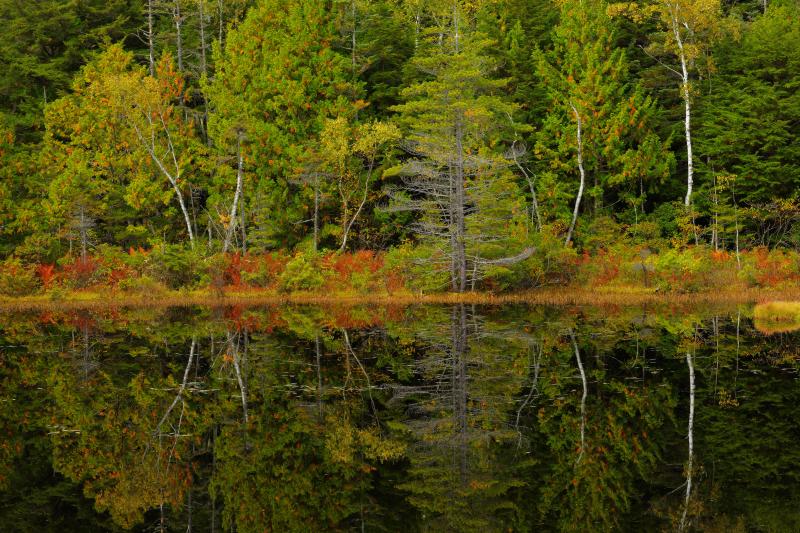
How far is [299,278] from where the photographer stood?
30391mm

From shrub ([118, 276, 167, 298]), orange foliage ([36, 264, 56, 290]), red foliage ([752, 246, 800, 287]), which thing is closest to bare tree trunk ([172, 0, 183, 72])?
orange foliage ([36, 264, 56, 290])

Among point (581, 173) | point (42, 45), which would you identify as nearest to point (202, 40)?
point (42, 45)

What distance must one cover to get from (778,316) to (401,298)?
13099 millimetres

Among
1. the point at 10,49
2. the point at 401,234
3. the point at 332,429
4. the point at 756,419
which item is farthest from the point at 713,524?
the point at 10,49

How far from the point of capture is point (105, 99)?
125 ft

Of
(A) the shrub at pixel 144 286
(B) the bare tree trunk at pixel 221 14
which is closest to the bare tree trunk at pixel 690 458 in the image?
(A) the shrub at pixel 144 286

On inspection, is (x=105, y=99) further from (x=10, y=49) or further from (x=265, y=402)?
(x=265, y=402)

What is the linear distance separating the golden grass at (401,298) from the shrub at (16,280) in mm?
482

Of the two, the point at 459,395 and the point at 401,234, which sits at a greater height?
the point at 401,234

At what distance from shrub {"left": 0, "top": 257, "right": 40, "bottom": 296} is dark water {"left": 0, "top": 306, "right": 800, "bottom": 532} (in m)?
13.9

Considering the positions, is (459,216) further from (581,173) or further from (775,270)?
(775,270)

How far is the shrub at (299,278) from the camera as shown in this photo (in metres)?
30.5

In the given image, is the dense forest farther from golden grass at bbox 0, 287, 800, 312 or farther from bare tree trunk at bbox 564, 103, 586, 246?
golden grass at bbox 0, 287, 800, 312

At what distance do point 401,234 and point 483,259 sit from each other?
28.4 ft
